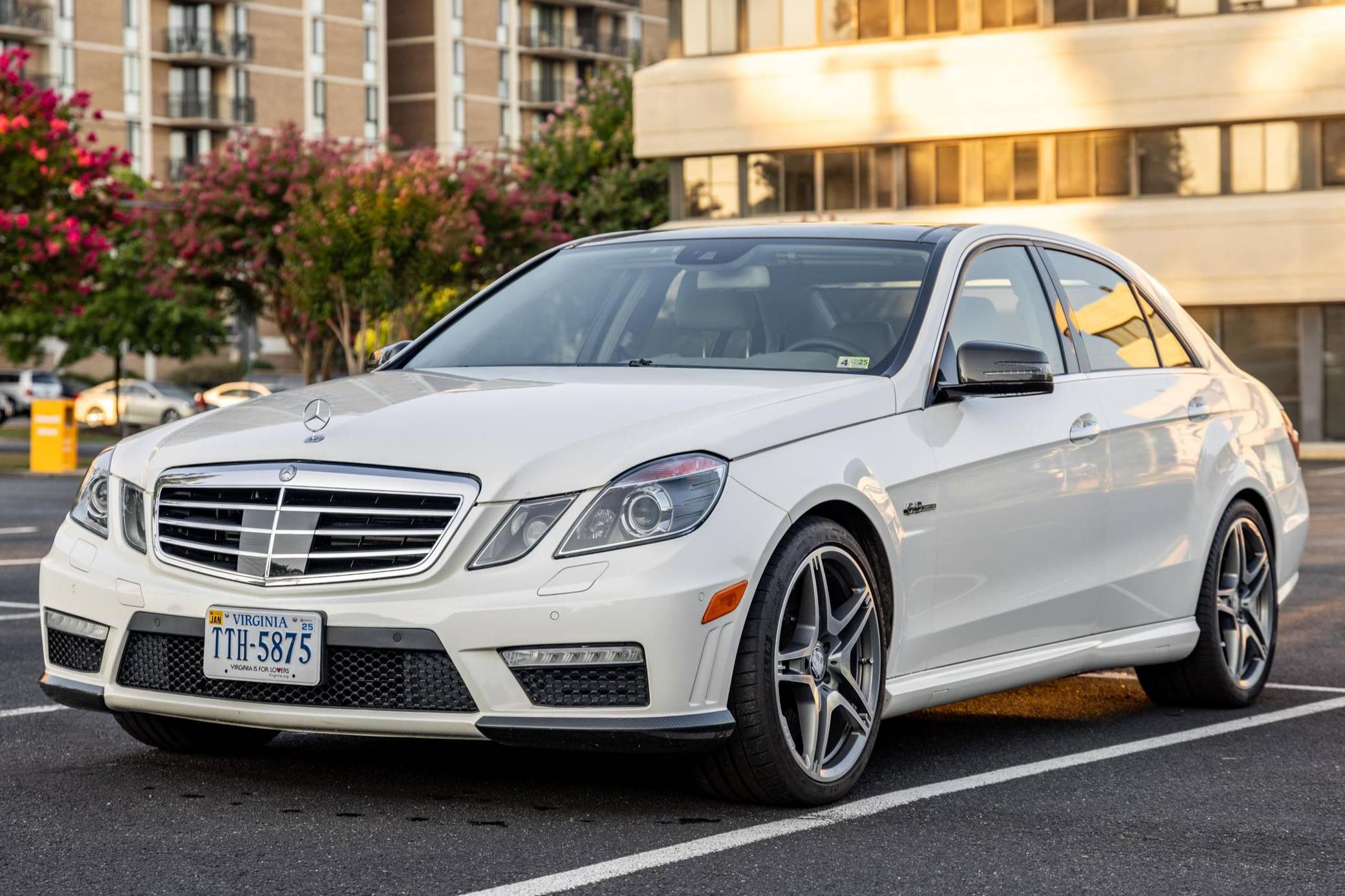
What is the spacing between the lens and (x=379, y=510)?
4.99 metres

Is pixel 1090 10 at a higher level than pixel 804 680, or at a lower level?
higher

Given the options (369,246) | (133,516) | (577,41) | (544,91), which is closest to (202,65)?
(544,91)

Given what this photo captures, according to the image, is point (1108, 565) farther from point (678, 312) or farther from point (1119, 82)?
point (1119, 82)

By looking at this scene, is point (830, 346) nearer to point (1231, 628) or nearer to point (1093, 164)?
point (1231, 628)

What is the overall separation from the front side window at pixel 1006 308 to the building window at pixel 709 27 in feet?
116

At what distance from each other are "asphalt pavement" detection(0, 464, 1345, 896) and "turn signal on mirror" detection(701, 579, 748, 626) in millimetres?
537

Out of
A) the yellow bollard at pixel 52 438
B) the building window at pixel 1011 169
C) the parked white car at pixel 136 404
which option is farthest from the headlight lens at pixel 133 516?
the parked white car at pixel 136 404

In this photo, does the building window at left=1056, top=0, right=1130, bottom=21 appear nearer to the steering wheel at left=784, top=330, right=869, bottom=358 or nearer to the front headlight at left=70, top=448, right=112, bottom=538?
the steering wheel at left=784, top=330, right=869, bottom=358

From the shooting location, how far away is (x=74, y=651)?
18.1 ft

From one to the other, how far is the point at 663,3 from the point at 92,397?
52.2 m

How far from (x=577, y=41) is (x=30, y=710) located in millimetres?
91437

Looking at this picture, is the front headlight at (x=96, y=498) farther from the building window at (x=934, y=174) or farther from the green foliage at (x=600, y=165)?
the green foliage at (x=600, y=165)

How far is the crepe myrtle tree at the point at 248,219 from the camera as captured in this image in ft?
137

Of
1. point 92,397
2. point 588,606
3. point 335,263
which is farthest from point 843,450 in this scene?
point 92,397
